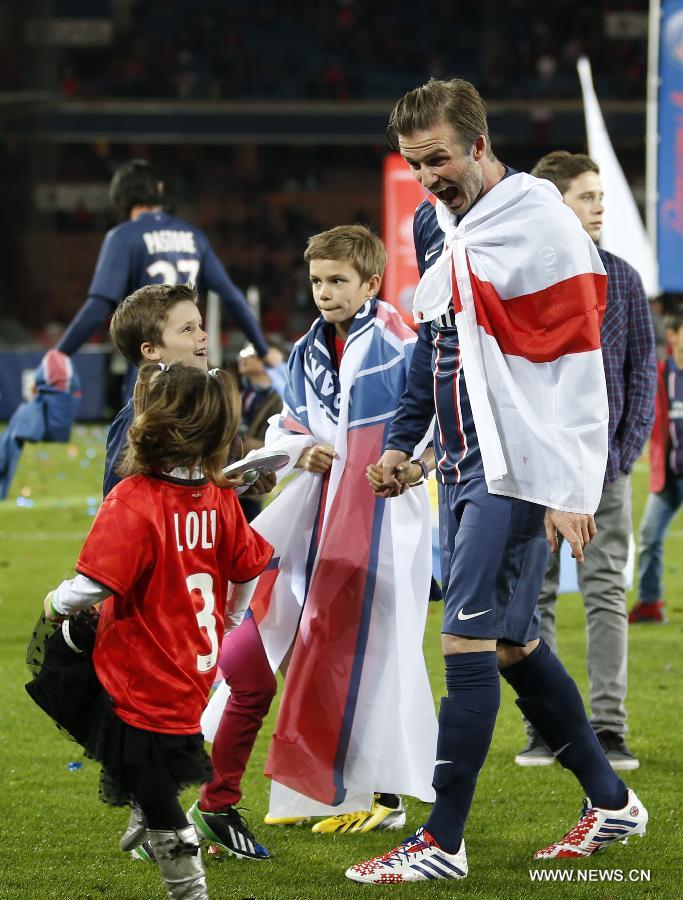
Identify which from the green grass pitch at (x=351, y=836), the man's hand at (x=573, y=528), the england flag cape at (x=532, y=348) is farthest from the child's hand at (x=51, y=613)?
the man's hand at (x=573, y=528)

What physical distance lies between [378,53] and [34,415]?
110 feet

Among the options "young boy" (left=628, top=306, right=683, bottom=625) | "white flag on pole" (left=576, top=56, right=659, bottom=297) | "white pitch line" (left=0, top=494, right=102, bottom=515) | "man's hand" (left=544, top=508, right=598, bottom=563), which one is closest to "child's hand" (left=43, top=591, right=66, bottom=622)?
"man's hand" (left=544, top=508, right=598, bottom=563)

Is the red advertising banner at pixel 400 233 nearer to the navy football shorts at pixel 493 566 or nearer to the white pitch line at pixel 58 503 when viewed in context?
the white pitch line at pixel 58 503

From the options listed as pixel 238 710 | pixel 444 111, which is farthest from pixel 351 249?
pixel 238 710

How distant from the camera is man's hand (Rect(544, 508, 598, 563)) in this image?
344 centimetres

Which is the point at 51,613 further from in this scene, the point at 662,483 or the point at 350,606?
the point at 662,483

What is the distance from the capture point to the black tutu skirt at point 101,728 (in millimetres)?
3188

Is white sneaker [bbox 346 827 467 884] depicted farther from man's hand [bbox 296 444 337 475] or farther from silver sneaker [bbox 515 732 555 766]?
silver sneaker [bbox 515 732 555 766]

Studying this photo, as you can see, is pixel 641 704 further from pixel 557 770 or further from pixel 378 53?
pixel 378 53

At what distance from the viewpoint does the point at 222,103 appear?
34.7m

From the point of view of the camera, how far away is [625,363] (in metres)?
4.86

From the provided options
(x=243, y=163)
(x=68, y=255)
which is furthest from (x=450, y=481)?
(x=243, y=163)

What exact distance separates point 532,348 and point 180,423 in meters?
0.93

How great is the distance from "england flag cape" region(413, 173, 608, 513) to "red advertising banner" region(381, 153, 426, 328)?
11.0 metres
